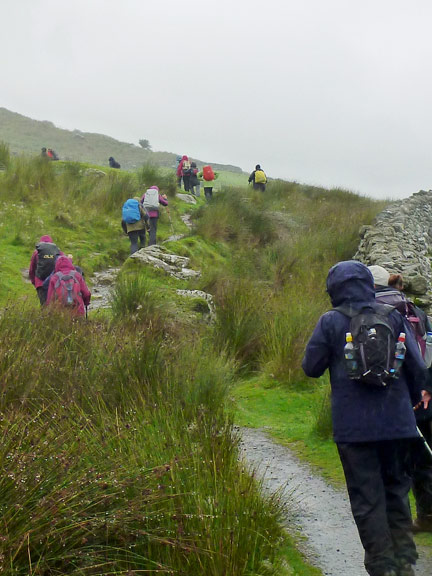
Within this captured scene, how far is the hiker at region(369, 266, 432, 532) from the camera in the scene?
3.78m

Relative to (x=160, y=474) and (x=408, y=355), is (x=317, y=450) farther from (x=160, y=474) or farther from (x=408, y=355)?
(x=160, y=474)

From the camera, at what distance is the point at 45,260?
318 inches

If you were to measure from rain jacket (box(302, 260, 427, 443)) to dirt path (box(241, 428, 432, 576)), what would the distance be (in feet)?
1.89

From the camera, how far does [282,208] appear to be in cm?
2203

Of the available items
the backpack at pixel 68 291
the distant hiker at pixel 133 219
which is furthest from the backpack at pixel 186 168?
the backpack at pixel 68 291

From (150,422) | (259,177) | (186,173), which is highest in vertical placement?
(259,177)

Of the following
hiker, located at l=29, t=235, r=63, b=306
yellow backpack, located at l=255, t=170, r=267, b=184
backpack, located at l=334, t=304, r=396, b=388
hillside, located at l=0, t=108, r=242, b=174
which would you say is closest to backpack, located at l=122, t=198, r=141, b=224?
hiker, located at l=29, t=235, r=63, b=306

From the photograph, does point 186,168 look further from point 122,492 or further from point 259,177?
point 122,492

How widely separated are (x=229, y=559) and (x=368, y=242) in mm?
11888

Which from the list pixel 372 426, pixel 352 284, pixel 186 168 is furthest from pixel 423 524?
pixel 186 168

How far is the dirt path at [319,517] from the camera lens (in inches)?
147

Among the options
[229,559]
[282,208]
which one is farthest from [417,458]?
[282,208]

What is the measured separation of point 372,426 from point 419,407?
82 centimetres

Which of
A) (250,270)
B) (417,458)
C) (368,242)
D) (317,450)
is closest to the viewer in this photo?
(417,458)
